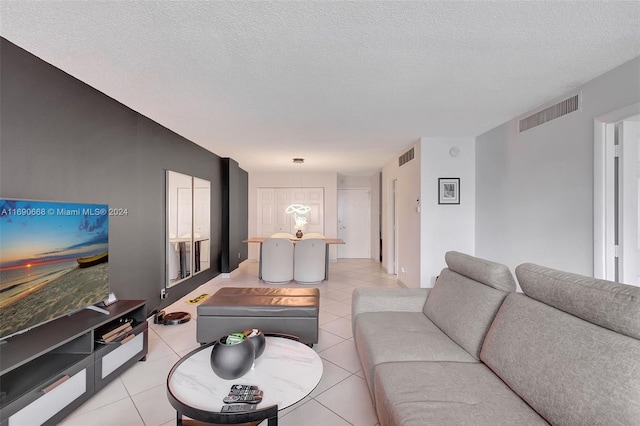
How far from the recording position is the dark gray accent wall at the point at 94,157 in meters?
1.83

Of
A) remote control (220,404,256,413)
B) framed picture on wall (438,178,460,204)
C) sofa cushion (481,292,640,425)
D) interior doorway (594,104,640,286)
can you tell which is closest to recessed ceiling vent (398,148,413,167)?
framed picture on wall (438,178,460,204)

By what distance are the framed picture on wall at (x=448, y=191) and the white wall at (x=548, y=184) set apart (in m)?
0.32

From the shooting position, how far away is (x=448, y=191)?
4.09 m

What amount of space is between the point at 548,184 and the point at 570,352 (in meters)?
2.22

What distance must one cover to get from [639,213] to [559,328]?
1.67 m

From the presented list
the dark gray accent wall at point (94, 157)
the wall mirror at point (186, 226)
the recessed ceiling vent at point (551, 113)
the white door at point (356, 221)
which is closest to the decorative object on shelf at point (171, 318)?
the dark gray accent wall at point (94, 157)

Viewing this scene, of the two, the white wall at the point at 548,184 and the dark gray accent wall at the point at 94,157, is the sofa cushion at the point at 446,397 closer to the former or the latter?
the white wall at the point at 548,184

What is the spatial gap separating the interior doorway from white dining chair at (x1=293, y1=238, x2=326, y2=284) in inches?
145

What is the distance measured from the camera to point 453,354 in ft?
5.62

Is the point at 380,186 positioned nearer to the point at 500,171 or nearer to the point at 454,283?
the point at 500,171

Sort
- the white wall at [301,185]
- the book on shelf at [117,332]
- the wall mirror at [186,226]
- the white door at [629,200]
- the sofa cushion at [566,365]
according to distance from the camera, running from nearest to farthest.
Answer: the sofa cushion at [566,365]
the book on shelf at [117,332]
the white door at [629,200]
the wall mirror at [186,226]
the white wall at [301,185]

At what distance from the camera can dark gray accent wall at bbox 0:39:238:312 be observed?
6.01 feet

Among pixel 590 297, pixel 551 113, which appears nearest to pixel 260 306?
pixel 590 297

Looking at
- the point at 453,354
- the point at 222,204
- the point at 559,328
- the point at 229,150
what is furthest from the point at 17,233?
the point at 222,204
